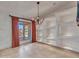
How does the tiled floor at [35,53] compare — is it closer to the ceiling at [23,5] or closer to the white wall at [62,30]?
the white wall at [62,30]

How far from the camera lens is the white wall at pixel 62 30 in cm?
485

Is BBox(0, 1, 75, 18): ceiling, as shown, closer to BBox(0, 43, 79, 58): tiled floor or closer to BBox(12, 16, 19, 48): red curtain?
BBox(12, 16, 19, 48): red curtain

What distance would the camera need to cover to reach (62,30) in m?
5.56

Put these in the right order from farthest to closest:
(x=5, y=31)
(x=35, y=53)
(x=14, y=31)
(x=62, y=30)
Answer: (x=14, y=31)
(x=62, y=30)
(x=5, y=31)
(x=35, y=53)

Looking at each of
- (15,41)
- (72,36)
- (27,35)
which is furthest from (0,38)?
(27,35)

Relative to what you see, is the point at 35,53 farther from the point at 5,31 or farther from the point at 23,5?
the point at 23,5

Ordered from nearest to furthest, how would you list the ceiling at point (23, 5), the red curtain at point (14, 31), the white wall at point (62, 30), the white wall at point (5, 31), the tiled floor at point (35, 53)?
the tiled floor at point (35, 53) < the ceiling at point (23, 5) < the white wall at point (62, 30) < the white wall at point (5, 31) < the red curtain at point (14, 31)

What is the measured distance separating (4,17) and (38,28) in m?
3.34

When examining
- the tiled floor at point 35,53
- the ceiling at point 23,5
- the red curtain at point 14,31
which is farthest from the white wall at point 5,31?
the tiled floor at point 35,53

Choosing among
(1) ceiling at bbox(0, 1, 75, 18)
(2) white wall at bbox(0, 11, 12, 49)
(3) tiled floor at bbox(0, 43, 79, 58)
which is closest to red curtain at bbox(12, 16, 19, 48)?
(2) white wall at bbox(0, 11, 12, 49)

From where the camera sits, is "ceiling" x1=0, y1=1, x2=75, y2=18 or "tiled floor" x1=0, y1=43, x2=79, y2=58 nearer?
"tiled floor" x1=0, y1=43, x2=79, y2=58

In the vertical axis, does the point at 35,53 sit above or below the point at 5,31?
below

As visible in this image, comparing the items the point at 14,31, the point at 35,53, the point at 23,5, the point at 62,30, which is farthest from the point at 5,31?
the point at 62,30

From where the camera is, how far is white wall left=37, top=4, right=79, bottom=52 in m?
4.85
